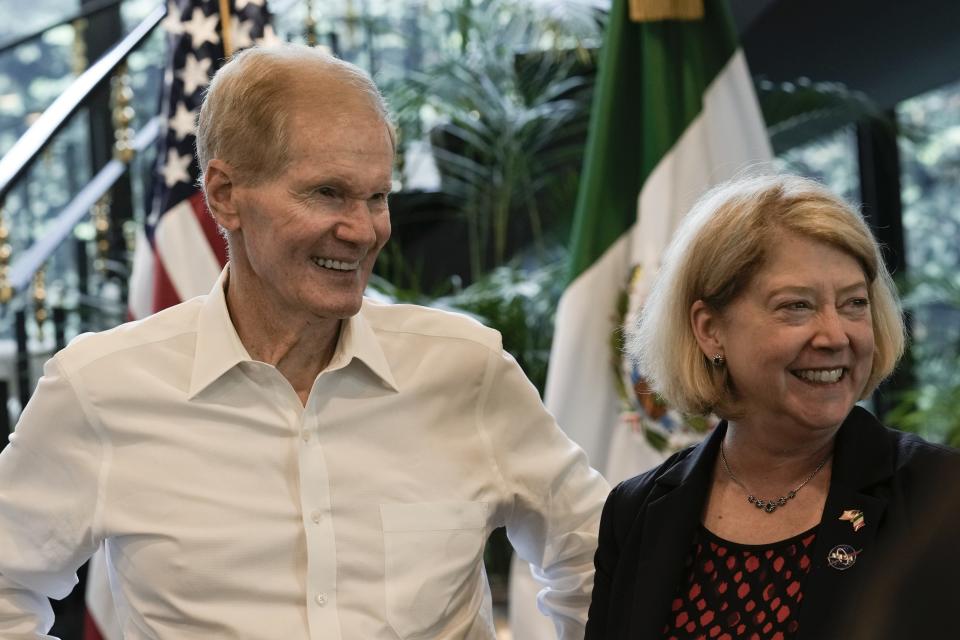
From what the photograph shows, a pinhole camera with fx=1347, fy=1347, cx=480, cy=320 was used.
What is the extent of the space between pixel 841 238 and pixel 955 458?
324mm

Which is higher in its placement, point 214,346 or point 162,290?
point 214,346

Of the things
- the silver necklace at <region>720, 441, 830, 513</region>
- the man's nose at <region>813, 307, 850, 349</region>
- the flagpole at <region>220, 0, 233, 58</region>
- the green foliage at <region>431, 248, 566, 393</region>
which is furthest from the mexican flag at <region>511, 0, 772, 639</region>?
the man's nose at <region>813, 307, 850, 349</region>

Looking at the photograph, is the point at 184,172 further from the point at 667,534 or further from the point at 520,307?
the point at 667,534

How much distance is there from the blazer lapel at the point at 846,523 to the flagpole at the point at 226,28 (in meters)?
2.19

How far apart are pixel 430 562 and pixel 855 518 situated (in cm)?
66

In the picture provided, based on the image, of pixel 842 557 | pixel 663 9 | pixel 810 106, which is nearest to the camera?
pixel 842 557

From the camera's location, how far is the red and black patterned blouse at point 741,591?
1.78m

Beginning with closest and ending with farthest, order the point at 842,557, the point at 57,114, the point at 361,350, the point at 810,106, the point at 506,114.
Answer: the point at 842,557, the point at 361,350, the point at 57,114, the point at 810,106, the point at 506,114

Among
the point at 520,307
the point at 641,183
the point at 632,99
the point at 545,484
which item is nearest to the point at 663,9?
the point at 632,99

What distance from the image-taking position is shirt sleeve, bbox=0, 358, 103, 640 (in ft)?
6.72

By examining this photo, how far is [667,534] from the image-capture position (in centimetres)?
192

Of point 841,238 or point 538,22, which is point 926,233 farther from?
point 841,238

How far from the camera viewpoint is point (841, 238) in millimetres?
1810

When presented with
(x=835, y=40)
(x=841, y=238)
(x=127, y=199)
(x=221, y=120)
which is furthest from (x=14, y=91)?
(x=841, y=238)
